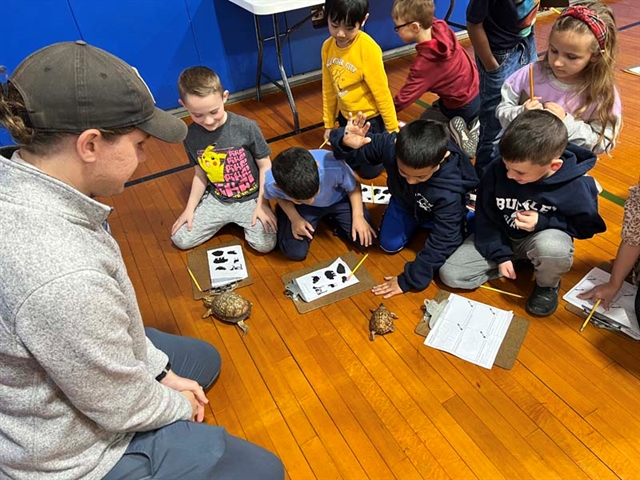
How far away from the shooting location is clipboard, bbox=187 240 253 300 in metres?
2.28

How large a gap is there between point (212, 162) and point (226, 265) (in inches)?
22.4

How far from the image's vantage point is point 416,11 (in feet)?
8.61

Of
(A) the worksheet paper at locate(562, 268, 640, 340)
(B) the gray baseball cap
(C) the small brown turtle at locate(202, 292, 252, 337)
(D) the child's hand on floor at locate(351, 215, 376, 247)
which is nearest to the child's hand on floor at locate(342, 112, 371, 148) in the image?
(D) the child's hand on floor at locate(351, 215, 376, 247)

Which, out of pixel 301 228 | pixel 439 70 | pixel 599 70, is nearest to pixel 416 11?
pixel 439 70

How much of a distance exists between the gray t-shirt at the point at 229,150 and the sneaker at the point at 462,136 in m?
1.37

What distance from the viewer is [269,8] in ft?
9.68

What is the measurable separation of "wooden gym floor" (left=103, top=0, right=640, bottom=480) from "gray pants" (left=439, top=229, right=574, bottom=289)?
91 mm

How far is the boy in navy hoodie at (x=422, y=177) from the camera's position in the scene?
6.06ft

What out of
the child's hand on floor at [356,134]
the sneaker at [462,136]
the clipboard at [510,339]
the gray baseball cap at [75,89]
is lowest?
the clipboard at [510,339]

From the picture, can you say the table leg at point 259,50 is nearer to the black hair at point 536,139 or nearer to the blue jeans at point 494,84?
the blue jeans at point 494,84

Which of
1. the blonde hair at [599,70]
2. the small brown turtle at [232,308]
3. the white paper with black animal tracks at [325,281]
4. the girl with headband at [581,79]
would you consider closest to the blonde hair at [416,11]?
the girl with headband at [581,79]

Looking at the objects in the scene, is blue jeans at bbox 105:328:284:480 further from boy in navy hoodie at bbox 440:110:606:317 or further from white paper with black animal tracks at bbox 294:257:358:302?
boy in navy hoodie at bbox 440:110:606:317

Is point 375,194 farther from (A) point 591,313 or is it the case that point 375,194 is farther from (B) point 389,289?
(A) point 591,313

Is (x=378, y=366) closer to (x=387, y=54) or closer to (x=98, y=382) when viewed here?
(x=98, y=382)
